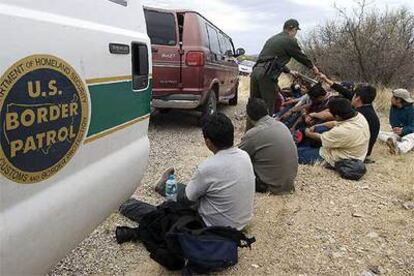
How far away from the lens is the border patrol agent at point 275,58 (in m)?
6.82

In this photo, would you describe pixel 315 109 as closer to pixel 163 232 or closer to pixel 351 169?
pixel 351 169

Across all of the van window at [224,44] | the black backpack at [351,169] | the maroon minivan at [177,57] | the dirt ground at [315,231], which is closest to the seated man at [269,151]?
the dirt ground at [315,231]

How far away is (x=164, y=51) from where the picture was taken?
24.0ft

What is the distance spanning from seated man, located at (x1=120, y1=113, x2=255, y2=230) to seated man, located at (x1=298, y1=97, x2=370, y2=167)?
2.43m

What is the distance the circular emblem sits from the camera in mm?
1491

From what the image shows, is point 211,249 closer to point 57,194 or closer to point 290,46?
point 57,194

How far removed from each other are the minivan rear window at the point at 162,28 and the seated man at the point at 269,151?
9.57 feet

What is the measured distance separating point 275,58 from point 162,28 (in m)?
1.80

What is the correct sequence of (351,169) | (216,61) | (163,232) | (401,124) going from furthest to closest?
1. (216,61)
2. (401,124)
3. (351,169)
4. (163,232)

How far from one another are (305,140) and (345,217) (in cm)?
231

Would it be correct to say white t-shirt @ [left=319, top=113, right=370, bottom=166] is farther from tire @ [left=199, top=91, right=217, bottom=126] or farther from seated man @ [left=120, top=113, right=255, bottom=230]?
tire @ [left=199, top=91, right=217, bottom=126]

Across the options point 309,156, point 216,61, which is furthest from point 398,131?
point 216,61

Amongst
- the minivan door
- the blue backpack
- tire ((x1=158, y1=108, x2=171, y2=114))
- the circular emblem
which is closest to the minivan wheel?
tire ((x1=158, y1=108, x2=171, y2=114))

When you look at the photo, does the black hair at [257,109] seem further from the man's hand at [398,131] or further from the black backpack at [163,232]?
the man's hand at [398,131]
